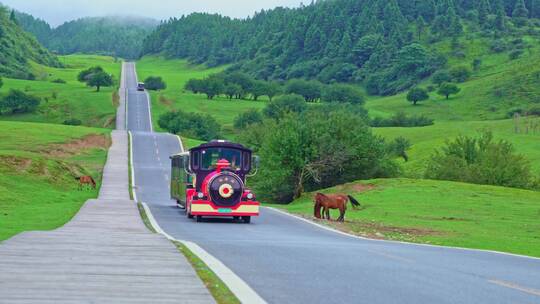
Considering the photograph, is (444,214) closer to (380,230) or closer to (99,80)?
(380,230)

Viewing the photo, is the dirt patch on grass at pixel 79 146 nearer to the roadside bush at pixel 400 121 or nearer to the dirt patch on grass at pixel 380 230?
the dirt patch on grass at pixel 380 230

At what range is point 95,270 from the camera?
1363cm

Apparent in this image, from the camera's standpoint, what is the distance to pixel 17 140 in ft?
269

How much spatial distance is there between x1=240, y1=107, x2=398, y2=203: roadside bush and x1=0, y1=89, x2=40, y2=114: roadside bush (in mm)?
72024

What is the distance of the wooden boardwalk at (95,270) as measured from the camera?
11059mm

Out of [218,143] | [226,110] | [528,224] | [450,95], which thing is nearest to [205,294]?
[218,143]

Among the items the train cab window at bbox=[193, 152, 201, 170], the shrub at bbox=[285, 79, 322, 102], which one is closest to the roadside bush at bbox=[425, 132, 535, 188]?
the train cab window at bbox=[193, 152, 201, 170]

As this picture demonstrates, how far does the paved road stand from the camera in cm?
1242

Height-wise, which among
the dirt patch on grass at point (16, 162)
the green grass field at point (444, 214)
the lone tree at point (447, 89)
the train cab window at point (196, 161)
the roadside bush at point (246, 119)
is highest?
the lone tree at point (447, 89)

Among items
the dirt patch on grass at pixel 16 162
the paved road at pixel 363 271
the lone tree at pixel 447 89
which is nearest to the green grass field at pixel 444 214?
the paved road at pixel 363 271

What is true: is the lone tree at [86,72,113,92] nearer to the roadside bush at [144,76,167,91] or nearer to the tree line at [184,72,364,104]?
the tree line at [184,72,364,104]

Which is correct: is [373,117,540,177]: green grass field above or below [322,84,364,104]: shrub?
below

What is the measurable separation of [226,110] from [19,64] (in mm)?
60430

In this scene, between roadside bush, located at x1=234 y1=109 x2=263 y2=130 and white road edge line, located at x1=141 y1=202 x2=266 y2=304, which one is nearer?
white road edge line, located at x1=141 y1=202 x2=266 y2=304
